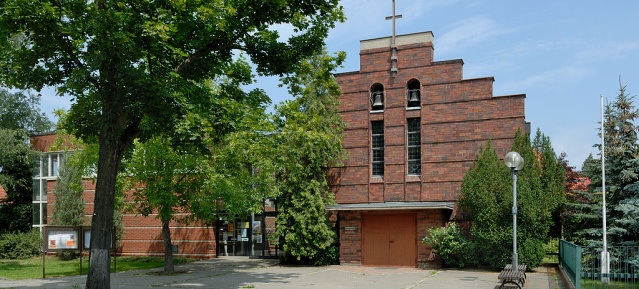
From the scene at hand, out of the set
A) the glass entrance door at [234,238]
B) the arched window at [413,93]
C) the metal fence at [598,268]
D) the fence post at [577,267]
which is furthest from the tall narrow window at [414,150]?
the fence post at [577,267]

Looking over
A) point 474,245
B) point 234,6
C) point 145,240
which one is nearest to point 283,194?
point 474,245

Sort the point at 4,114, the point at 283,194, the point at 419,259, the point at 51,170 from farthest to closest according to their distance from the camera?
the point at 4,114
the point at 51,170
the point at 283,194
the point at 419,259

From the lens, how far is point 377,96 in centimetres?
2608

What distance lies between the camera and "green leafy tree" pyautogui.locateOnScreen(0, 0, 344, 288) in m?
13.2

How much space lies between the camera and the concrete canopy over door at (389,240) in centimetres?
2464

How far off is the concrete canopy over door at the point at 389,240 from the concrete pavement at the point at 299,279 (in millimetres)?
978

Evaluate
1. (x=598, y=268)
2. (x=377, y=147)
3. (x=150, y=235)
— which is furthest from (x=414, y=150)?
(x=150, y=235)

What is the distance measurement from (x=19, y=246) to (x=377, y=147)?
19.1m

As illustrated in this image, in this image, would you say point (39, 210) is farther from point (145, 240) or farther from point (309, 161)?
point (309, 161)

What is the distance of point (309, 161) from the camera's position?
25188 mm

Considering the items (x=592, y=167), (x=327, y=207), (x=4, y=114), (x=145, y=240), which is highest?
(x=4, y=114)

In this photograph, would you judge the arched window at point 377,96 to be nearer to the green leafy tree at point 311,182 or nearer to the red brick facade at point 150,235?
the green leafy tree at point 311,182

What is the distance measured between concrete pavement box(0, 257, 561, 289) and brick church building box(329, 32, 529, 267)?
1.67 m

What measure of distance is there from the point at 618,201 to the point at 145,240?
21747 millimetres
